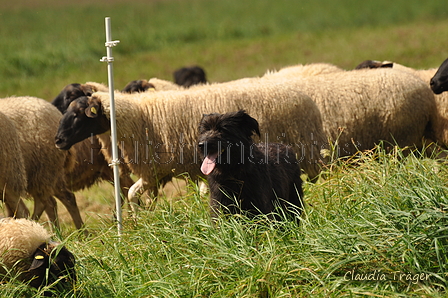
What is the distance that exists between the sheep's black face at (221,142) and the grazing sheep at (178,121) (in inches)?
87.5

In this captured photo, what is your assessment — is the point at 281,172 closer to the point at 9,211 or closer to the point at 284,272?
the point at 284,272

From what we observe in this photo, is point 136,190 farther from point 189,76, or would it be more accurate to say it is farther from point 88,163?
point 189,76

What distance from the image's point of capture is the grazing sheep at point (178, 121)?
23.9ft

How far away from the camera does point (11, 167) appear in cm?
691

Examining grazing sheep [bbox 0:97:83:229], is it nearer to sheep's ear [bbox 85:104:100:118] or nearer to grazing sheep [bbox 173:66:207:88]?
sheep's ear [bbox 85:104:100:118]

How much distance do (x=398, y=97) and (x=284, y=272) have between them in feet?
16.4

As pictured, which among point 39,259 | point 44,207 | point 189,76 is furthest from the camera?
point 189,76

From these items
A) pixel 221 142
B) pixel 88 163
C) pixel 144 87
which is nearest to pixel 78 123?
pixel 88 163

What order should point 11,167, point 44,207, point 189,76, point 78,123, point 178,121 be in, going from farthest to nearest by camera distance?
1. point 189,76
2. point 44,207
3. point 178,121
4. point 78,123
5. point 11,167

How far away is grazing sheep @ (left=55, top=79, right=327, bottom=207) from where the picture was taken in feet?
23.9

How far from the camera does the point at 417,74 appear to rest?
365 inches

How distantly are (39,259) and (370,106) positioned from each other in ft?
17.1

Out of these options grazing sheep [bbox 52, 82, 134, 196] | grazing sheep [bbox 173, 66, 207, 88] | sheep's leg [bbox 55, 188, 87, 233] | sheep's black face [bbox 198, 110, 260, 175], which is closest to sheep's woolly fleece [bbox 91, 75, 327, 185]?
grazing sheep [bbox 52, 82, 134, 196]

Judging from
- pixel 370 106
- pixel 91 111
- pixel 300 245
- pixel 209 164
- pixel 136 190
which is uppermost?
pixel 209 164
